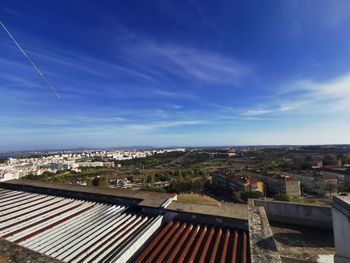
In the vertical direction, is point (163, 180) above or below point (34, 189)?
below

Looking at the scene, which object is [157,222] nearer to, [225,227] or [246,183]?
[225,227]

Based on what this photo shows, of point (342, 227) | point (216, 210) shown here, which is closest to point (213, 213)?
point (216, 210)

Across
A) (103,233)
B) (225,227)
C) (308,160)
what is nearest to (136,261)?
(103,233)

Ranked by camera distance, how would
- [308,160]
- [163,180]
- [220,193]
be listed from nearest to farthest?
[220,193]
[163,180]
[308,160]

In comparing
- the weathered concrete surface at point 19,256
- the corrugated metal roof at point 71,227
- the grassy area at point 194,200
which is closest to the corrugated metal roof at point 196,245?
the corrugated metal roof at point 71,227

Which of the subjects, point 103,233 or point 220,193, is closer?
point 103,233

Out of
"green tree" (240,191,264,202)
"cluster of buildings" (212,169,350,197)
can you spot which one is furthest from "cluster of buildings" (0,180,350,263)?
"cluster of buildings" (212,169,350,197)

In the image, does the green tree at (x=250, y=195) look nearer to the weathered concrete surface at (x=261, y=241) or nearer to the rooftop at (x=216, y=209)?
the rooftop at (x=216, y=209)
